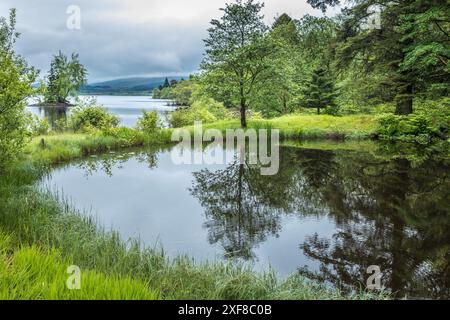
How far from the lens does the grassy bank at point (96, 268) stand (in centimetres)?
340

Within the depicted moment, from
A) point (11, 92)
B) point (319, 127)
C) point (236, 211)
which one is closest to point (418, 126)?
point (319, 127)

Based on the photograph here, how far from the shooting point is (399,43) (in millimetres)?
20344

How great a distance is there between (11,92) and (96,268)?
410 cm

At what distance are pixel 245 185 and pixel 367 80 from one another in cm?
1445

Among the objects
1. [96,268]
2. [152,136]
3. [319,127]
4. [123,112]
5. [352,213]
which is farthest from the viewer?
[123,112]

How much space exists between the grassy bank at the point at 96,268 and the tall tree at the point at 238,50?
15.8m

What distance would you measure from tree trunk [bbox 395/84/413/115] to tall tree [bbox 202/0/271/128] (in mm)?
7687

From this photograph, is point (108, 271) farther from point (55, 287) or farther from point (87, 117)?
point (87, 117)

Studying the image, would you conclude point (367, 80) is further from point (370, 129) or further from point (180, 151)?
point (180, 151)

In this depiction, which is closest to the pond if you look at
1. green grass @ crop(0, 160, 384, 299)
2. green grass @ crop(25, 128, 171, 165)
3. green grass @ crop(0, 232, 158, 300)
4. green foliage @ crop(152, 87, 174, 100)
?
green grass @ crop(0, 160, 384, 299)

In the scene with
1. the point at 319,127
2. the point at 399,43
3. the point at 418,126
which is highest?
the point at 399,43

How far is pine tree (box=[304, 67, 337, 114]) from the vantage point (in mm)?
30391

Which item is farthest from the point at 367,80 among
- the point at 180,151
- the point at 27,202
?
the point at 27,202

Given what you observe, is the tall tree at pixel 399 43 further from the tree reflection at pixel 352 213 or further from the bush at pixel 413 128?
the tree reflection at pixel 352 213
